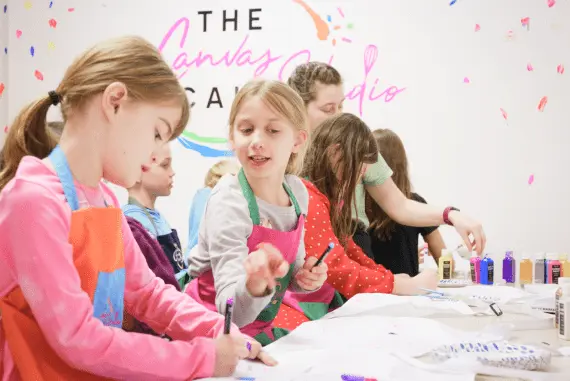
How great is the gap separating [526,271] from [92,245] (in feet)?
5.34

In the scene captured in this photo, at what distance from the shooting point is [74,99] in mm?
872

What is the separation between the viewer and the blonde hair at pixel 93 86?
2.85ft

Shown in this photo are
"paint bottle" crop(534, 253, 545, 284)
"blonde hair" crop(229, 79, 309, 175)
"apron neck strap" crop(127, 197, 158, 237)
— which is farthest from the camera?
"paint bottle" crop(534, 253, 545, 284)

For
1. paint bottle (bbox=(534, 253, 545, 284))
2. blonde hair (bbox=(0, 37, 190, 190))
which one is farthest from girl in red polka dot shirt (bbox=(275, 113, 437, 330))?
blonde hair (bbox=(0, 37, 190, 190))

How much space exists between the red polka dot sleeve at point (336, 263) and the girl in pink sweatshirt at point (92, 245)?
1.79 feet

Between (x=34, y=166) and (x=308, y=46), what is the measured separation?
9.20ft

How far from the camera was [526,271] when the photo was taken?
2100 millimetres

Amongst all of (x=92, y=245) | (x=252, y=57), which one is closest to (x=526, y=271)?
(x=92, y=245)

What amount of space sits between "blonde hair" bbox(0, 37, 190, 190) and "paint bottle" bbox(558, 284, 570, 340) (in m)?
0.75

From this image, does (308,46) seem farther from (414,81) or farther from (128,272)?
(128,272)

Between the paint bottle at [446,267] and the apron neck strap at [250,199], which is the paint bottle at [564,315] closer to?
the apron neck strap at [250,199]

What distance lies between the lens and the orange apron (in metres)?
0.78

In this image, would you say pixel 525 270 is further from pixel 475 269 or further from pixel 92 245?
pixel 92 245

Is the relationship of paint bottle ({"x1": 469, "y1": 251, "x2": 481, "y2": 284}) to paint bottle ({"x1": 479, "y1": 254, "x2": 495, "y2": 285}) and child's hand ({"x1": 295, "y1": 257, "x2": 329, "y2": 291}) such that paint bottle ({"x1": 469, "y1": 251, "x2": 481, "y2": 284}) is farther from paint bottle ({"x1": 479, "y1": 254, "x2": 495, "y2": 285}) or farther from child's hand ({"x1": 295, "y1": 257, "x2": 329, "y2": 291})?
child's hand ({"x1": 295, "y1": 257, "x2": 329, "y2": 291})
